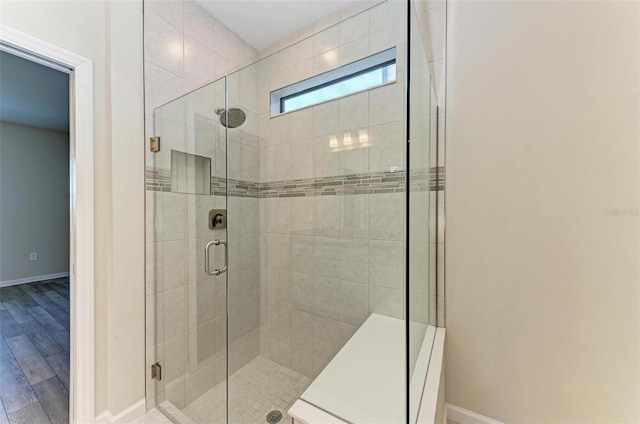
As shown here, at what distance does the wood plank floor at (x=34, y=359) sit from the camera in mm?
1598

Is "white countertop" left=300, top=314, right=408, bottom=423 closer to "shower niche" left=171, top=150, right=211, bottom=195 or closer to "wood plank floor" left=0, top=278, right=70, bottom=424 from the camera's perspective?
"shower niche" left=171, top=150, right=211, bottom=195

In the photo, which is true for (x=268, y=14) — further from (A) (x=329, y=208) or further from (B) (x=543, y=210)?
(B) (x=543, y=210)

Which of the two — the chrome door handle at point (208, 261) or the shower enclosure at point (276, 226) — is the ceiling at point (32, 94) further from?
the chrome door handle at point (208, 261)

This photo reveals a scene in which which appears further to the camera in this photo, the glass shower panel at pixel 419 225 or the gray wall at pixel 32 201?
the gray wall at pixel 32 201

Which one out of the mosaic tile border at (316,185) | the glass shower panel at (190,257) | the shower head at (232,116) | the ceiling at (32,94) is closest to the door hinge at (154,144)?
the glass shower panel at (190,257)

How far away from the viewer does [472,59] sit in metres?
1.49

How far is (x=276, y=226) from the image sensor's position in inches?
80.0

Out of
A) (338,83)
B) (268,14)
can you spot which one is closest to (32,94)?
(268,14)

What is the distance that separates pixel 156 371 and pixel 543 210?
2.49 metres

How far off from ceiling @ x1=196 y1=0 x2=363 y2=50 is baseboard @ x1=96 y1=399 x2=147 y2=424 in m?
2.79

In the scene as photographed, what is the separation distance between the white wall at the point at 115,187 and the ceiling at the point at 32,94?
905mm

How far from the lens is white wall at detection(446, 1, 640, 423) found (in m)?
1.18

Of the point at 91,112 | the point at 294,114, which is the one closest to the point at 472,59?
the point at 294,114

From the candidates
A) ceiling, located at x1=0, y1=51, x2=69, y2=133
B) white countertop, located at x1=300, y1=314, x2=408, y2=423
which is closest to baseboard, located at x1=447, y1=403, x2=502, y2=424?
white countertop, located at x1=300, y1=314, x2=408, y2=423
